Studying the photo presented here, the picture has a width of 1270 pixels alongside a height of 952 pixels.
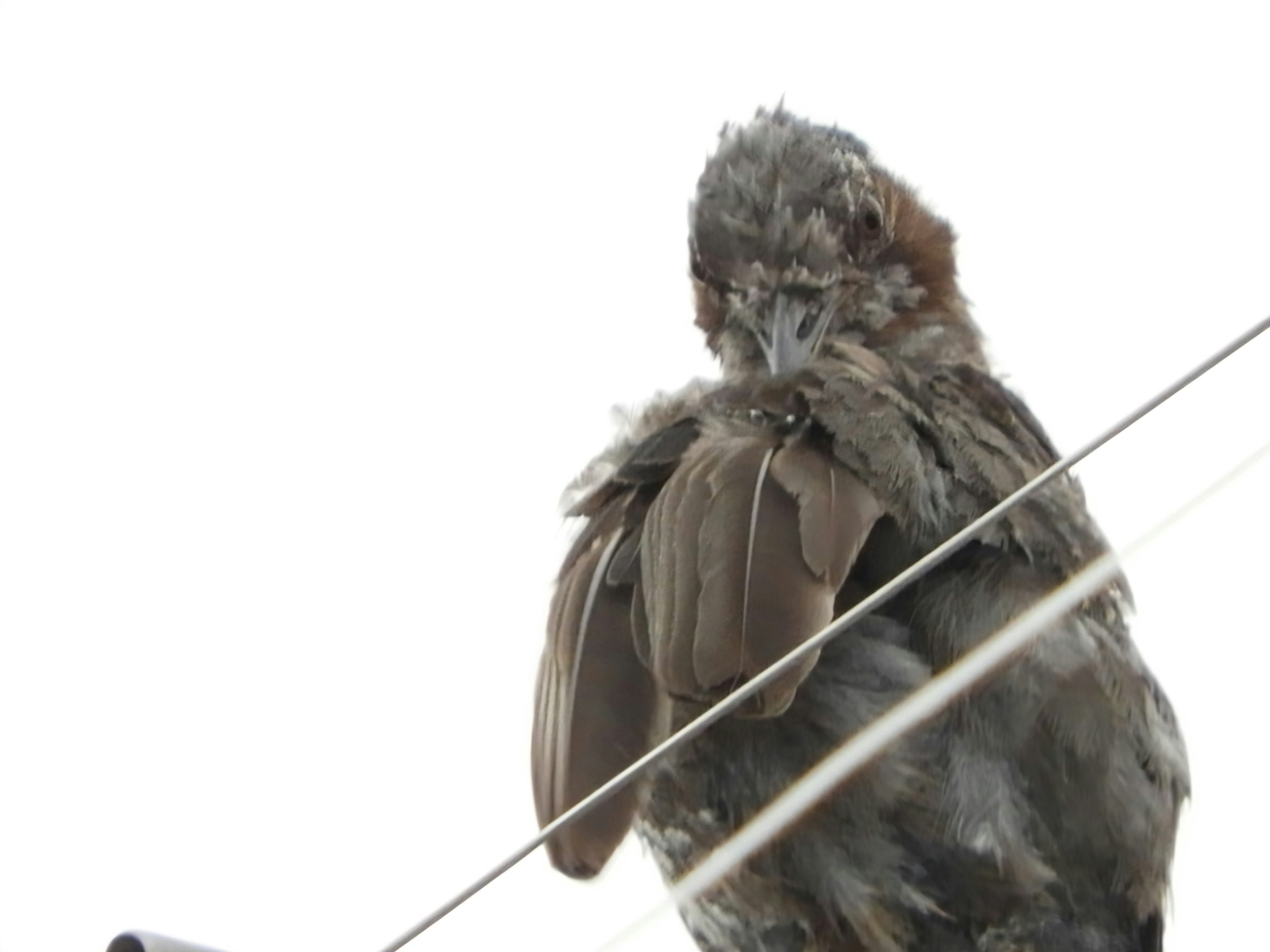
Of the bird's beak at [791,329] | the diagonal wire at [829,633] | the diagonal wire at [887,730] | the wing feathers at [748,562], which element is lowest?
the diagonal wire at [887,730]

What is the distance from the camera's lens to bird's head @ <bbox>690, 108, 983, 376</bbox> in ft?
2.95

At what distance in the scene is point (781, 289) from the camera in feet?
2.97

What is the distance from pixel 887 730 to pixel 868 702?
2 cm

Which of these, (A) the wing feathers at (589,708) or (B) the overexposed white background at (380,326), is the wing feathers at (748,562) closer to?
(A) the wing feathers at (589,708)

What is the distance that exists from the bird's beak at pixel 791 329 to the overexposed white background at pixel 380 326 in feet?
0.17

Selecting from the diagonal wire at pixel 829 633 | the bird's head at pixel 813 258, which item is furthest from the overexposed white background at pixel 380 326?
the diagonal wire at pixel 829 633

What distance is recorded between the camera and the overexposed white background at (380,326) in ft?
3.02

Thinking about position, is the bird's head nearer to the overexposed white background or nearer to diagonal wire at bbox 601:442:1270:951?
the overexposed white background

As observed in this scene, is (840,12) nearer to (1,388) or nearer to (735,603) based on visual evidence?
(735,603)

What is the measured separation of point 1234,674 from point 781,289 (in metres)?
0.33

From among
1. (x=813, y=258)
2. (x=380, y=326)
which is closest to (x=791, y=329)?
(x=813, y=258)

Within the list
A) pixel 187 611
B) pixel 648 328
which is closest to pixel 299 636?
pixel 187 611

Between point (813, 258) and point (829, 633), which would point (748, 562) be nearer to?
point (829, 633)

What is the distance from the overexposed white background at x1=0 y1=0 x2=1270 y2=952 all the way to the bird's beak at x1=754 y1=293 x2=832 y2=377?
51mm
